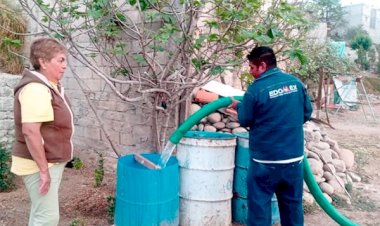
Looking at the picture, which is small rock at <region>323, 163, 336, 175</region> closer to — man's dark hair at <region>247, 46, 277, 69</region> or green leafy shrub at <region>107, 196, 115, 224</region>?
man's dark hair at <region>247, 46, 277, 69</region>

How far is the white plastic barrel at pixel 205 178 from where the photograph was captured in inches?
136

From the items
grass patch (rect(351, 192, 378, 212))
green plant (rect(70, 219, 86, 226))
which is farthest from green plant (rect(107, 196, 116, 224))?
grass patch (rect(351, 192, 378, 212))

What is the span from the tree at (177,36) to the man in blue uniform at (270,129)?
0.39 m

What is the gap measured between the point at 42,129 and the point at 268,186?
1631 millimetres

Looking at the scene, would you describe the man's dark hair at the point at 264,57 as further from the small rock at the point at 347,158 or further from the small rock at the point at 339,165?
the small rock at the point at 347,158

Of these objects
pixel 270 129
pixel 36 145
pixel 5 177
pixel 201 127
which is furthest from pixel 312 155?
pixel 5 177

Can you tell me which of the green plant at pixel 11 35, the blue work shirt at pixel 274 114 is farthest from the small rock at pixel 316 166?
the green plant at pixel 11 35

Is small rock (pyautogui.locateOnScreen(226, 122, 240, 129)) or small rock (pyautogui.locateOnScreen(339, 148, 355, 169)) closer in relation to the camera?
small rock (pyautogui.locateOnScreen(226, 122, 240, 129))

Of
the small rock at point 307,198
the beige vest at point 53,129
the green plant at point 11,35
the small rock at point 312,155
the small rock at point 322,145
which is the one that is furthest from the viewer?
the green plant at point 11,35

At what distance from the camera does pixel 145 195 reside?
3174 mm

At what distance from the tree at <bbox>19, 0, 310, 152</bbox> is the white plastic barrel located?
61 cm

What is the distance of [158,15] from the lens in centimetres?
356

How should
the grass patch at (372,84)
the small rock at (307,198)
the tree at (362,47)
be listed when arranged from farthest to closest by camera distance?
the tree at (362,47) → the grass patch at (372,84) → the small rock at (307,198)

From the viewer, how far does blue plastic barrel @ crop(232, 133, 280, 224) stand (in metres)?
3.63
